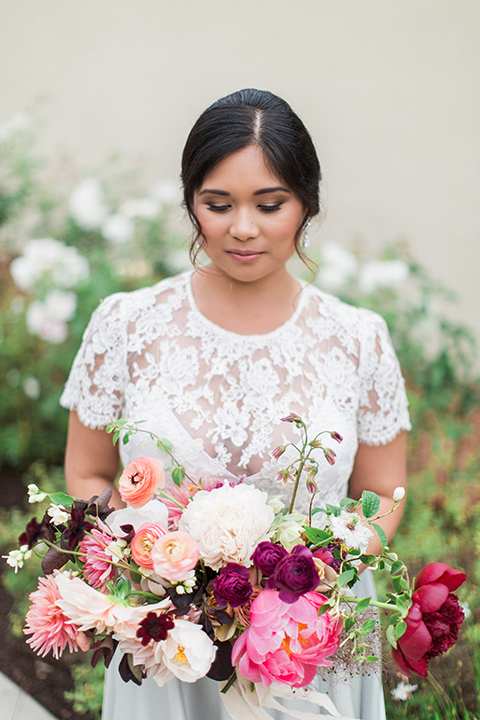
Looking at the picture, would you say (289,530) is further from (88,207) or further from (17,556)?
(88,207)

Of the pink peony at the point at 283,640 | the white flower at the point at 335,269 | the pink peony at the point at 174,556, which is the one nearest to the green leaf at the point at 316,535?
the pink peony at the point at 283,640

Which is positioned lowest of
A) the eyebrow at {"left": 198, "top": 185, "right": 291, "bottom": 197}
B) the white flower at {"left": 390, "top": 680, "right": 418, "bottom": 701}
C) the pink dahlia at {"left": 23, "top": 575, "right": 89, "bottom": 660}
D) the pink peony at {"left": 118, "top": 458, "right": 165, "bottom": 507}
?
the white flower at {"left": 390, "top": 680, "right": 418, "bottom": 701}

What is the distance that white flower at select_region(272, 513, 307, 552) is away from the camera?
112 cm

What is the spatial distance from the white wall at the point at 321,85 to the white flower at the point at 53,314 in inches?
69.8

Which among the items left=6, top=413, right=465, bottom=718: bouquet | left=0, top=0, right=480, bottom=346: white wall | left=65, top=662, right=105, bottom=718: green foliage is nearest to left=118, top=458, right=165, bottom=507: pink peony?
left=6, top=413, right=465, bottom=718: bouquet

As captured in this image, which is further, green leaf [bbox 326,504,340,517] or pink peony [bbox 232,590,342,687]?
green leaf [bbox 326,504,340,517]

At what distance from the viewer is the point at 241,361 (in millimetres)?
1741

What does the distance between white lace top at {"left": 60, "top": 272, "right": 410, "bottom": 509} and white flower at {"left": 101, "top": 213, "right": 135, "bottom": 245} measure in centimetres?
182

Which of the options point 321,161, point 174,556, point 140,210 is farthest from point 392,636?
point 321,161

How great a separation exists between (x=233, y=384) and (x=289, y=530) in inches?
25.4

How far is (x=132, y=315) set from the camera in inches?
69.3

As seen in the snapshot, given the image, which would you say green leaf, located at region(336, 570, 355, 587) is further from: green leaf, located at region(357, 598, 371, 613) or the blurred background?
the blurred background

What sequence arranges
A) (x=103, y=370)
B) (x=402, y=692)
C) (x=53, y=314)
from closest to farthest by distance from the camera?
1. (x=103, y=370)
2. (x=402, y=692)
3. (x=53, y=314)

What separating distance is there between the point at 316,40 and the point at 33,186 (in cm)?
→ 238
